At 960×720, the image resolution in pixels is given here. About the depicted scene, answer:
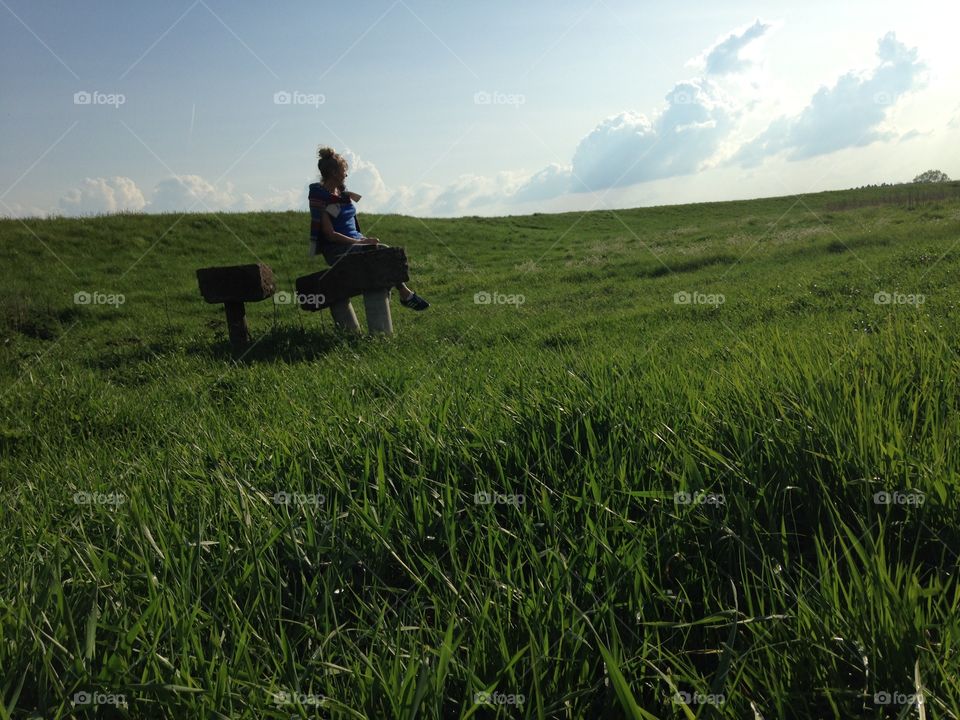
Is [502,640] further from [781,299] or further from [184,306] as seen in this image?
[184,306]

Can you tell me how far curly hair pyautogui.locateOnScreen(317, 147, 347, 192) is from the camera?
30.3ft

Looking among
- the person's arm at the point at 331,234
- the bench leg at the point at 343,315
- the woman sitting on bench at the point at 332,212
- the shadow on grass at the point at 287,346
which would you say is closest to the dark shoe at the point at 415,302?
the woman sitting on bench at the point at 332,212

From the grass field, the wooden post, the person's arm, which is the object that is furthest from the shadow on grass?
the grass field

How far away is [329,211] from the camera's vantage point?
9273 millimetres

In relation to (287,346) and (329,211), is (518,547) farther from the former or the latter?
(329,211)

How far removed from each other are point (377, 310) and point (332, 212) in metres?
1.64

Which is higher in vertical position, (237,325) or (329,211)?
(329,211)

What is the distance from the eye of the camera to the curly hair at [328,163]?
9234 mm

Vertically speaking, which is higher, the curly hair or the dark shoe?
the curly hair

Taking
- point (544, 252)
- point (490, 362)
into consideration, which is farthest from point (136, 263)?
point (490, 362)

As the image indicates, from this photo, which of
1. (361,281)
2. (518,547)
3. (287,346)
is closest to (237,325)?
(287,346)

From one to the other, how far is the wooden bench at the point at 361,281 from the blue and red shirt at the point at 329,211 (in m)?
0.76

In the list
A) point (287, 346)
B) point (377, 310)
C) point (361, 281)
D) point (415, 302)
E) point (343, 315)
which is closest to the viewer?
point (287, 346)

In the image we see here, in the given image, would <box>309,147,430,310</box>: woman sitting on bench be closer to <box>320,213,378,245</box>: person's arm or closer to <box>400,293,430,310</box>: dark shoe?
<box>320,213,378,245</box>: person's arm
